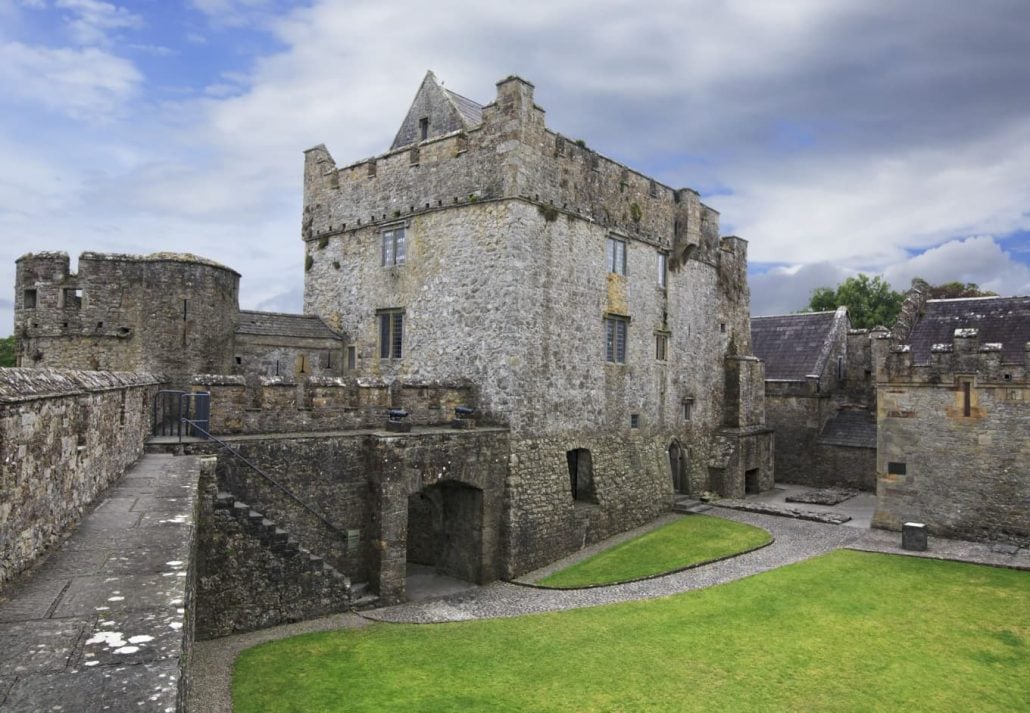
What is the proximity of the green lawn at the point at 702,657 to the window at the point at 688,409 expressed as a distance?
10.6 meters

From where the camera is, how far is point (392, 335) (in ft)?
70.9

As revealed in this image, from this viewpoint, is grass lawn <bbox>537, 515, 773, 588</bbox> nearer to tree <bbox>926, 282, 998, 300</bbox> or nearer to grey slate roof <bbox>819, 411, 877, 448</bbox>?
grey slate roof <bbox>819, 411, 877, 448</bbox>

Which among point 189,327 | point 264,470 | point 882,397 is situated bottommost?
point 264,470

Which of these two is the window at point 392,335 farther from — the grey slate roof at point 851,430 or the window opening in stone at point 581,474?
the grey slate roof at point 851,430

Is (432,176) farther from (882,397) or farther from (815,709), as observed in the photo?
(815,709)

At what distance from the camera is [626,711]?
962 cm

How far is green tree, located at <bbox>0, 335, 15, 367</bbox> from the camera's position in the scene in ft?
127

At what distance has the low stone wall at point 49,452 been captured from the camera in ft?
18.0

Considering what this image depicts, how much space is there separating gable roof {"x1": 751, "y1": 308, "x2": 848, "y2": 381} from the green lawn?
17271mm

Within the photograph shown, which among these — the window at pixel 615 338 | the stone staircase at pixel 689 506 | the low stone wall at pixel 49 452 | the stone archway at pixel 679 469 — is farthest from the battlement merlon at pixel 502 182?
the low stone wall at pixel 49 452

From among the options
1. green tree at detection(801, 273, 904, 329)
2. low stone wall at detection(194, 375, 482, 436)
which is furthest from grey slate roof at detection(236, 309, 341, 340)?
green tree at detection(801, 273, 904, 329)

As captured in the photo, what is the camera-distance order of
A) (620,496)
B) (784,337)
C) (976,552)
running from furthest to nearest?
(784,337) → (620,496) → (976,552)

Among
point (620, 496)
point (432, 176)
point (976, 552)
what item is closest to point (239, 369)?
point (432, 176)

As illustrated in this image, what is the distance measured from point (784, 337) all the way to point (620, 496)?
16450mm
